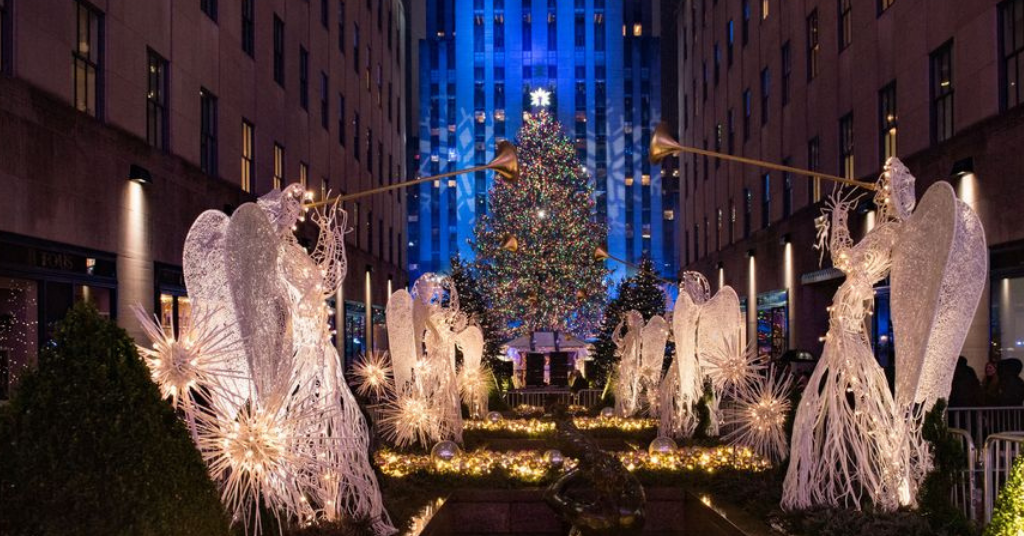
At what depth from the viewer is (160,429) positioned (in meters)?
5.00

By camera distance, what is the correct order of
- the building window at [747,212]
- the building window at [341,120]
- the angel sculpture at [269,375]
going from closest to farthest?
the angel sculpture at [269,375], the building window at [341,120], the building window at [747,212]

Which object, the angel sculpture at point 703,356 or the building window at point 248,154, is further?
the building window at point 248,154

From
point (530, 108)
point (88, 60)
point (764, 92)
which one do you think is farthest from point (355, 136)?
point (530, 108)

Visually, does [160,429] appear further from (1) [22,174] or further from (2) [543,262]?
(2) [543,262]

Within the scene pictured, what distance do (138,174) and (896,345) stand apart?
521 inches

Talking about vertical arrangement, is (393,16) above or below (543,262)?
above

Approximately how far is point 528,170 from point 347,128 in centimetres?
1151

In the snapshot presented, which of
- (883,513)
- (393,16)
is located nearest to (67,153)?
(883,513)

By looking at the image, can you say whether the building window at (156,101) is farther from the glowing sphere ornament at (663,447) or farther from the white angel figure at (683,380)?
the glowing sphere ornament at (663,447)

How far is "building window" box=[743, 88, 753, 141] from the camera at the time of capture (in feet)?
127

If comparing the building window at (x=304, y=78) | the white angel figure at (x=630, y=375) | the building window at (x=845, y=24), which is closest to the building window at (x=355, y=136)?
the building window at (x=304, y=78)

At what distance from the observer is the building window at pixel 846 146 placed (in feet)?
86.9

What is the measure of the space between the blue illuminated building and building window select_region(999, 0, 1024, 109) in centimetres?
6386

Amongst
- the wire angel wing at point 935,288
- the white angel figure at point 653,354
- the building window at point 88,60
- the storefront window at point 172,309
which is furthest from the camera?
the white angel figure at point 653,354
